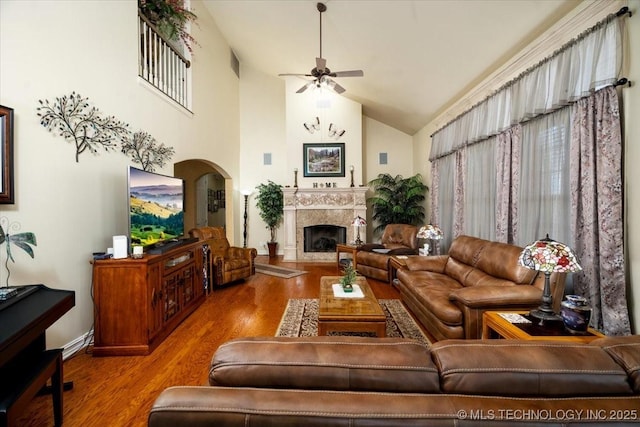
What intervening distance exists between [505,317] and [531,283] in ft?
2.14

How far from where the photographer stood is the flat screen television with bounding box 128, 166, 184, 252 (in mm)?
2717

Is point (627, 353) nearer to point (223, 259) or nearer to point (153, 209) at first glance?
point (153, 209)

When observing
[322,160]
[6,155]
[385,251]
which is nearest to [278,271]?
[385,251]

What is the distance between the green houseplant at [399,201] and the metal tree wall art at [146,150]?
4.52 m

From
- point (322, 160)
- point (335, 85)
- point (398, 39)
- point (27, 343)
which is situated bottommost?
point (27, 343)

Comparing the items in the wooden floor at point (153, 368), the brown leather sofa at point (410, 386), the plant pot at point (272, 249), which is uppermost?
the brown leather sofa at point (410, 386)

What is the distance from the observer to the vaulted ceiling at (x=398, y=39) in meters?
2.81

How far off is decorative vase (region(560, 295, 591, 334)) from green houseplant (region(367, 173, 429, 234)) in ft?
15.1

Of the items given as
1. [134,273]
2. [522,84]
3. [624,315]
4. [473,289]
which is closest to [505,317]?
[473,289]

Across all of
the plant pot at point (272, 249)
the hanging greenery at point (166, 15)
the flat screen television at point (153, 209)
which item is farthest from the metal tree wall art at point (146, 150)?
the plant pot at point (272, 249)

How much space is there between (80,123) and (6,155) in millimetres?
745

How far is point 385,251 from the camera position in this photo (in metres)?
5.09

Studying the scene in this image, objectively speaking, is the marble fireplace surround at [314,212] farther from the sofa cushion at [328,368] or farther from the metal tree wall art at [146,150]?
the sofa cushion at [328,368]

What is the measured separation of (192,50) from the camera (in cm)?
486
